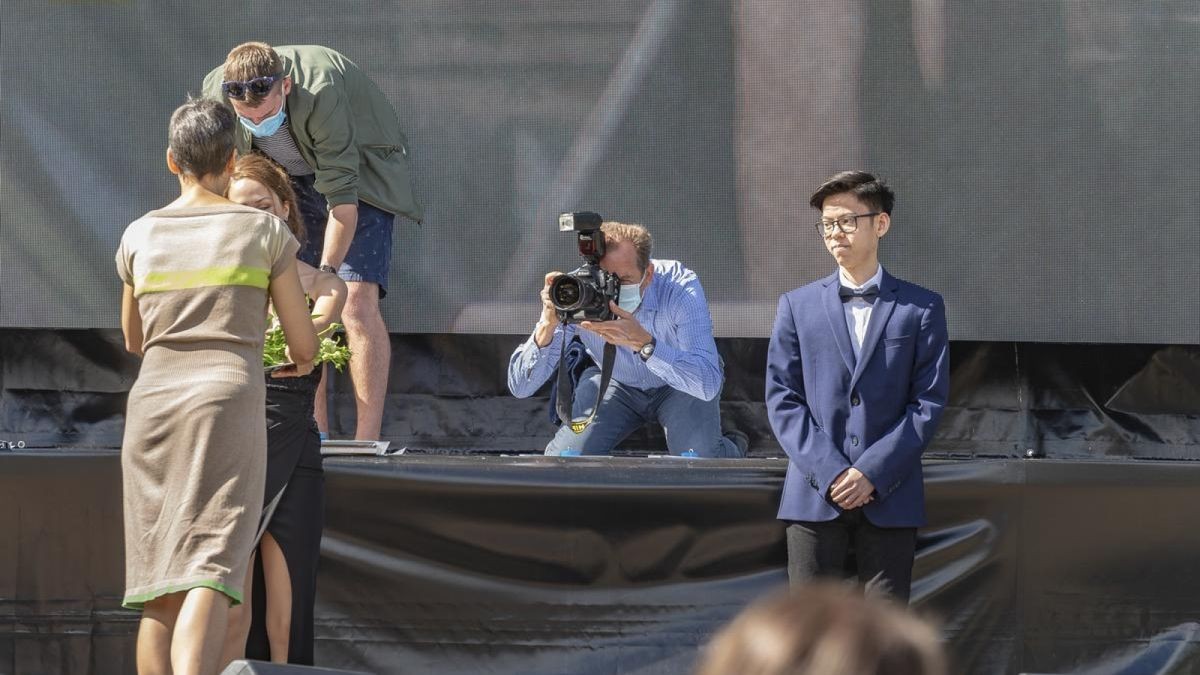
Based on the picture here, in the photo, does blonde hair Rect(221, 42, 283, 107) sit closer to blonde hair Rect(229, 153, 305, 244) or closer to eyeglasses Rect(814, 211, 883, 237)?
blonde hair Rect(229, 153, 305, 244)

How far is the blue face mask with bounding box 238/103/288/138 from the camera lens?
363 cm

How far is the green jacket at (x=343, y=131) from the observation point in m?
3.72

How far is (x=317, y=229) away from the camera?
4.00m

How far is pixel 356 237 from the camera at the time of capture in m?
3.98

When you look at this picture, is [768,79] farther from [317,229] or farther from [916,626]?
[916,626]

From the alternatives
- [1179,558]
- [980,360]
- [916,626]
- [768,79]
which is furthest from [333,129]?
[916,626]

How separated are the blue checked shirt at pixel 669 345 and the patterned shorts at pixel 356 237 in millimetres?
493

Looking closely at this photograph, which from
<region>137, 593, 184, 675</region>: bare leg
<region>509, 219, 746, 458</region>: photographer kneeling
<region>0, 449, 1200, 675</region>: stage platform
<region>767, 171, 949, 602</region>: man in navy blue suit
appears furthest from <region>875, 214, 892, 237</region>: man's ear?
<region>137, 593, 184, 675</region>: bare leg

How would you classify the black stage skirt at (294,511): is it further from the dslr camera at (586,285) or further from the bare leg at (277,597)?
the dslr camera at (586,285)

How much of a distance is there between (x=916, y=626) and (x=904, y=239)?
349 cm

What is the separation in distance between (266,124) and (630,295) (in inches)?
41.1

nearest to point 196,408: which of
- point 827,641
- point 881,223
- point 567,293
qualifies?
point 567,293

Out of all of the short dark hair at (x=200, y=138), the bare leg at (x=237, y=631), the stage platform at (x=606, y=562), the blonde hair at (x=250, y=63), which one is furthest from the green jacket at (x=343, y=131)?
the bare leg at (x=237, y=631)

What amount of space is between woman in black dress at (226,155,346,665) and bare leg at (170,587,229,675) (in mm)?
372
